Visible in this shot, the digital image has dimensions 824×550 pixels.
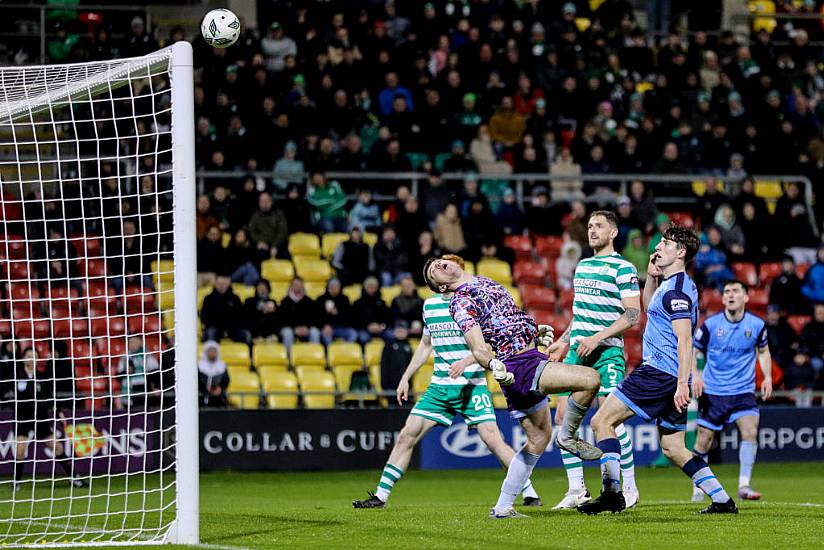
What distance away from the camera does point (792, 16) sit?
27.3m

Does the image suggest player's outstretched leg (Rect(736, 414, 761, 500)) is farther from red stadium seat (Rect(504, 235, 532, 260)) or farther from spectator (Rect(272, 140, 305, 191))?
spectator (Rect(272, 140, 305, 191))

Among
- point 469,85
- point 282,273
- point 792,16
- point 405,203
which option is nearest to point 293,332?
point 282,273

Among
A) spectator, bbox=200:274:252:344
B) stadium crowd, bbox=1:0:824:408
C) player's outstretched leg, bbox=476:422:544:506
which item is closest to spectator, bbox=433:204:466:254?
stadium crowd, bbox=1:0:824:408

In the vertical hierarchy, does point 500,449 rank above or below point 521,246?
below

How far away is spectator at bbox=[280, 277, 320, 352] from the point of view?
19422mm

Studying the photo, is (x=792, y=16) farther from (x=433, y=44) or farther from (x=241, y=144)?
(x=241, y=144)

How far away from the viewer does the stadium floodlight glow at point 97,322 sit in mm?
8641

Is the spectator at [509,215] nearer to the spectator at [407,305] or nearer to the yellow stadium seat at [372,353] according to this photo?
the spectator at [407,305]

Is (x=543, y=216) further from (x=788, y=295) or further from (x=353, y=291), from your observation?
(x=788, y=295)

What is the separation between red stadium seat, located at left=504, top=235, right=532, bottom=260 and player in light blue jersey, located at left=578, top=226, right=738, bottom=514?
11.7m

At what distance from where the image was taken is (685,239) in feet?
33.1

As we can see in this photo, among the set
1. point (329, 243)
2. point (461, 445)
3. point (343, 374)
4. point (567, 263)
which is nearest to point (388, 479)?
point (461, 445)

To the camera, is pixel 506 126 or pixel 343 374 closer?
pixel 343 374

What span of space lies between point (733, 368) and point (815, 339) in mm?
8423
